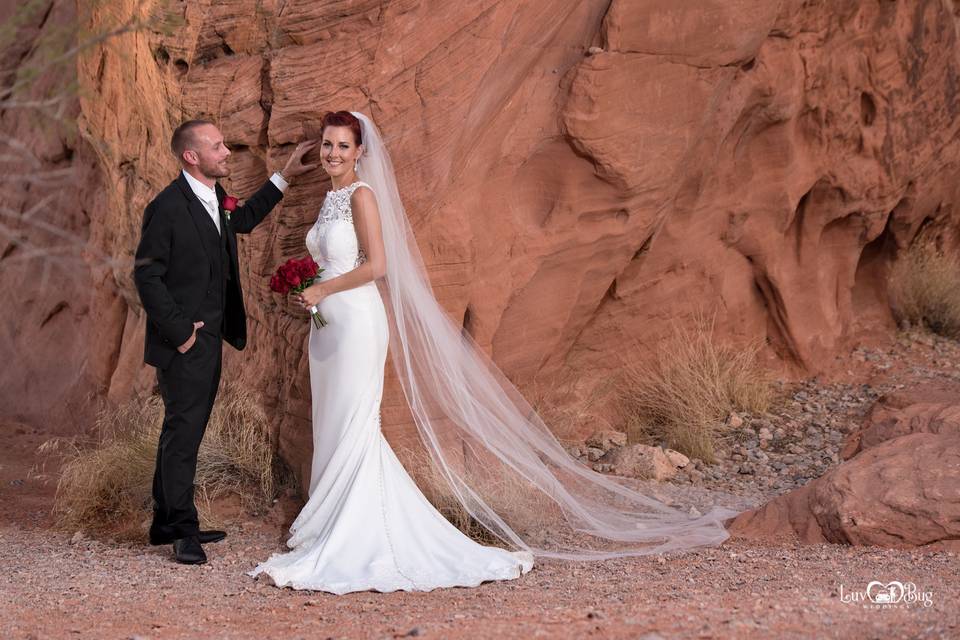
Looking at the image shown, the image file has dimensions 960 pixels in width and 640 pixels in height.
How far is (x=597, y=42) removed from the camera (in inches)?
268

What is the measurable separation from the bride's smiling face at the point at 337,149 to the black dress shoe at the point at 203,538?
6.86 feet

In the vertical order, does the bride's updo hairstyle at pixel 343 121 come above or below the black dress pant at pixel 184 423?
above

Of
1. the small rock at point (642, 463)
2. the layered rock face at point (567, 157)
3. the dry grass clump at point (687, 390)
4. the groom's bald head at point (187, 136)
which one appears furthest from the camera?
the dry grass clump at point (687, 390)

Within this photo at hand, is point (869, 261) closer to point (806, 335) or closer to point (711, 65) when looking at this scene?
point (806, 335)

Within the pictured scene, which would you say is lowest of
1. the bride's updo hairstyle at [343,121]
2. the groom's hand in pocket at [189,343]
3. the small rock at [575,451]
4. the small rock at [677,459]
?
the small rock at [677,459]

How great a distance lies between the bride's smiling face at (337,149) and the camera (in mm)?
5535

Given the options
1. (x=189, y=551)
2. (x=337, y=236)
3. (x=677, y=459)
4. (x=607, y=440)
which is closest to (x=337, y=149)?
(x=337, y=236)

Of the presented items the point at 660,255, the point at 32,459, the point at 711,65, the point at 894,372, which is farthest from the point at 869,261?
the point at 32,459

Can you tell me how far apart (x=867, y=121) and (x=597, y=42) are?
3.43 meters

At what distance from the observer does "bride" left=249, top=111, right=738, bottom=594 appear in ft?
17.3

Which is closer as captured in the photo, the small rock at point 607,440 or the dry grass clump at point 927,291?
the small rock at point 607,440

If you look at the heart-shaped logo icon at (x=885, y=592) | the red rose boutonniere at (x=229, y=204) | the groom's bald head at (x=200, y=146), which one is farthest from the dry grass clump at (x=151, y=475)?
the heart-shaped logo icon at (x=885, y=592)

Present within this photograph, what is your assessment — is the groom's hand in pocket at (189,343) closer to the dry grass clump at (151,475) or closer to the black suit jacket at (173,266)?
the black suit jacket at (173,266)

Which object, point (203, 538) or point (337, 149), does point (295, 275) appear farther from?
point (203, 538)
